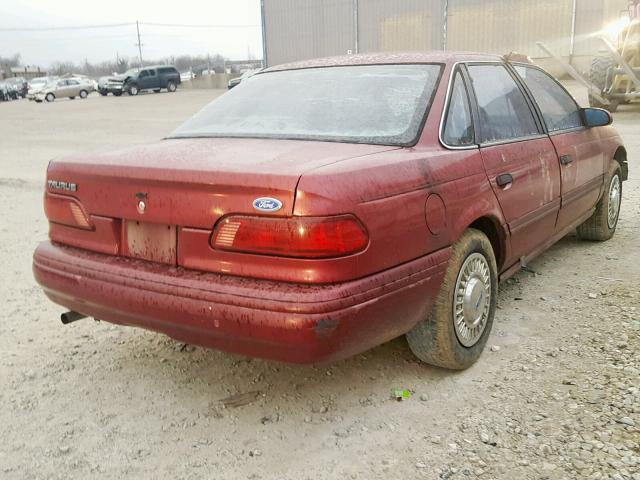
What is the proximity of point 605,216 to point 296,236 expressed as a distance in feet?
12.5

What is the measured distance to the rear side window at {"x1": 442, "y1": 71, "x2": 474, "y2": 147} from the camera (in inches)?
121

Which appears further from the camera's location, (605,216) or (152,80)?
(152,80)

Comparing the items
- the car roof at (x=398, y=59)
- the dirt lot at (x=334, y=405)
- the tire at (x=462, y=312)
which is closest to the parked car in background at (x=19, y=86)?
the dirt lot at (x=334, y=405)

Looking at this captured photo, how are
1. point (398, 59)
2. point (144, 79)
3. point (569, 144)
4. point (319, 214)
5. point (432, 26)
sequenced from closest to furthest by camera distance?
point (319, 214)
point (398, 59)
point (569, 144)
point (432, 26)
point (144, 79)

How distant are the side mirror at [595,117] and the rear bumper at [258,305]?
7.91 ft

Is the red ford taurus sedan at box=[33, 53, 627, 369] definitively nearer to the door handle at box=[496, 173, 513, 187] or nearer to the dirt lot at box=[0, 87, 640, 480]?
the door handle at box=[496, 173, 513, 187]

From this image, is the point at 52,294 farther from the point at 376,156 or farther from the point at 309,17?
the point at 309,17

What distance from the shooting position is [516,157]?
351 cm

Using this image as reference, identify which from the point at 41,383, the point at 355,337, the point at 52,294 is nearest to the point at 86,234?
the point at 52,294

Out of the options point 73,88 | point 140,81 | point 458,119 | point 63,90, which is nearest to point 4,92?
point 73,88

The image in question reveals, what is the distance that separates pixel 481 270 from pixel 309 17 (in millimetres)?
33331

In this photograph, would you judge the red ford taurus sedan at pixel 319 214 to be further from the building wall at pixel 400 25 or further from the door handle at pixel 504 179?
the building wall at pixel 400 25

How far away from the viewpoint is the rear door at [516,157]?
3354mm

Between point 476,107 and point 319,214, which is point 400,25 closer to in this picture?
point 476,107
